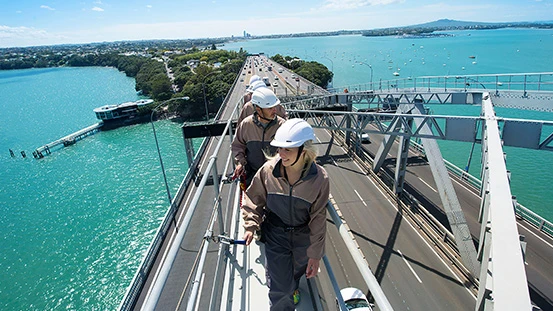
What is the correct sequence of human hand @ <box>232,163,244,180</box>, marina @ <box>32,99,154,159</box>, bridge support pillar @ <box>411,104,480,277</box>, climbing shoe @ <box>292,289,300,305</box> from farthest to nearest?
marina @ <box>32,99,154,159</box> → bridge support pillar @ <box>411,104,480,277</box> → human hand @ <box>232,163,244,180</box> → climbing shoe @ <box>292,289,300,305</box>

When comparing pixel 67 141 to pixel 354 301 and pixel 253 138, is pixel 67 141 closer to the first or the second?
pixel 354 301

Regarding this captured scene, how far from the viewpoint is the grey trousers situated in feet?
10.0

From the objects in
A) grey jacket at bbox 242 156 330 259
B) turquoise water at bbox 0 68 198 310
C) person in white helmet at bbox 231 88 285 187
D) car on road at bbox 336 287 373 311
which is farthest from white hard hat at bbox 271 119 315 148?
turquoise water at bbox 0 68 198 310

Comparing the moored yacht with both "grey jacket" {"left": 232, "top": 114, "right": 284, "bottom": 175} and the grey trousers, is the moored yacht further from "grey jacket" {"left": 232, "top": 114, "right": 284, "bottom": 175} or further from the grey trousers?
the grey trousers

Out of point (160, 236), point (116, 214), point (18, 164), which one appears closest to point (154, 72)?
point (18, 164)

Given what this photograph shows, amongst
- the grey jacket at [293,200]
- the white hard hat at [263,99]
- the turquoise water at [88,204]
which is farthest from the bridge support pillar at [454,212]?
the turquoise water at [88,204]

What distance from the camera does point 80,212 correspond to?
31141 mm

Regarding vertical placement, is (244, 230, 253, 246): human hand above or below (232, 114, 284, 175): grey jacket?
below

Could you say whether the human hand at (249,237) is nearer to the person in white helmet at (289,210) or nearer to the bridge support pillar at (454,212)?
the person in white helmet at (289,210)

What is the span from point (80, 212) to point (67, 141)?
25344 millimetres

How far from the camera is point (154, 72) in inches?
3588

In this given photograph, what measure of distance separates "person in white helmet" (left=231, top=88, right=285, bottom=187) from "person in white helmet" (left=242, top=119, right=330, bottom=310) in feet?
4.10

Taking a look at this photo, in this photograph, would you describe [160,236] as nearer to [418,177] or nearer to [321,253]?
[321,253]

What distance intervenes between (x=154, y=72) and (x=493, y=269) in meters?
99.8
